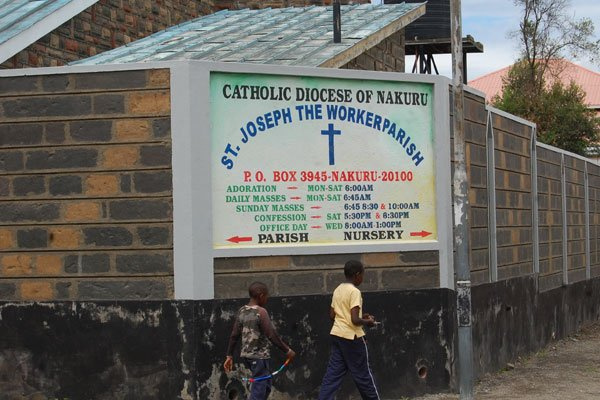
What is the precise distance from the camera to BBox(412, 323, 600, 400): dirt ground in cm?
1266

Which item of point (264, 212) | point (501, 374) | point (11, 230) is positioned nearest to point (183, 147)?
point (264, 212)

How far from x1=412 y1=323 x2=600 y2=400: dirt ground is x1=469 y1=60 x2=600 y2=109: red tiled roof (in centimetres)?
6192

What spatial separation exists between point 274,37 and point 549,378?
7.50 metres

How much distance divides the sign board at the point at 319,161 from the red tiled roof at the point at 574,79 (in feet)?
219

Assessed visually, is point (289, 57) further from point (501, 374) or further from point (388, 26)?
point (501, 374)

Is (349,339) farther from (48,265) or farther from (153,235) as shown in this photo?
(48,265)

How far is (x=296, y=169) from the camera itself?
37.8 feet

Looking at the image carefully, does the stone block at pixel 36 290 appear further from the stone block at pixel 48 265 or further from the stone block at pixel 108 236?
the stone block at pixel 108 236

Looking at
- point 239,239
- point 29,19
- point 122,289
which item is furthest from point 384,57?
point 122,289

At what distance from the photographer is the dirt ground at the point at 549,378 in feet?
41.5

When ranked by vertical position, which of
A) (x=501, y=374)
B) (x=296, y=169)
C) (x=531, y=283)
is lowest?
(x=501, y=374)

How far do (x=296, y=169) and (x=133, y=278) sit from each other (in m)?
2.03

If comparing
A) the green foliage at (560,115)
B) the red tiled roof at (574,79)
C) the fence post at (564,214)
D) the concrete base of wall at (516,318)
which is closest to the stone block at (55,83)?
the concrete base of wall at (516,318)

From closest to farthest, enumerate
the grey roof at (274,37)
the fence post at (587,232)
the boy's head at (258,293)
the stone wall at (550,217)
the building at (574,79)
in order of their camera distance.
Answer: the boy's head at (258,293) → the grey roof at (274,37) → the stone wall at (550,217) → the fence post at (587,232) → the building at (574,79)
